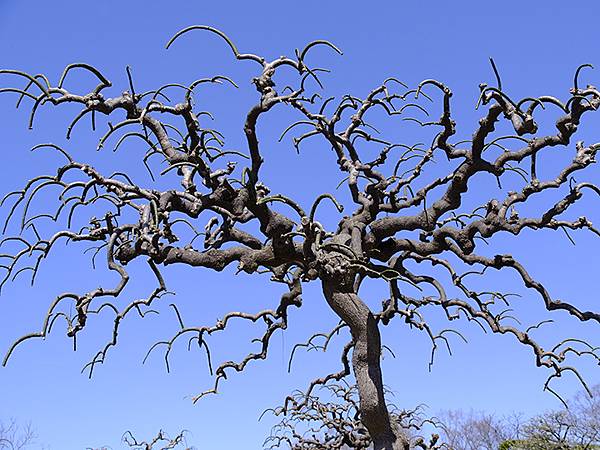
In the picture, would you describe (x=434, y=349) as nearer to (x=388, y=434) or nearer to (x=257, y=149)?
(x=388, y=434)

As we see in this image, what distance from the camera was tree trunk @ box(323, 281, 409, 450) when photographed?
4684 mm

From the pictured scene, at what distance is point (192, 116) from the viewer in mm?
4652

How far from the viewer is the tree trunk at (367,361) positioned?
4684mm

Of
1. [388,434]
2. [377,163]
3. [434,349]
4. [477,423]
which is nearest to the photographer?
[388,434]

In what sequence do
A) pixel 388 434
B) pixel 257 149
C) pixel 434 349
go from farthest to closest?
pixel 434 349 → pixel 388 434 → pixel 257 149

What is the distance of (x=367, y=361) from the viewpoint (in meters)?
4.75

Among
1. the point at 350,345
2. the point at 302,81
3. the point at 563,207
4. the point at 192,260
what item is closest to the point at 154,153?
the point at 192,260

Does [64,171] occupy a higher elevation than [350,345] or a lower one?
higher

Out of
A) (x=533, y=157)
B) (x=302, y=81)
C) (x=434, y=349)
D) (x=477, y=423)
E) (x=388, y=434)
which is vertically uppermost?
(x=477, y=423)

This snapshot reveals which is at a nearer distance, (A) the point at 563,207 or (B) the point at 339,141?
(A) the point at 563,207

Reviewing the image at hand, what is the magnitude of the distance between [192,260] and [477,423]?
966 inches

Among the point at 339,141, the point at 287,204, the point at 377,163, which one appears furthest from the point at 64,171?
the point at 377,163

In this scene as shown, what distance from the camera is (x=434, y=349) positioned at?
510 centimetres

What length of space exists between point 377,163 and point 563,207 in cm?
134
